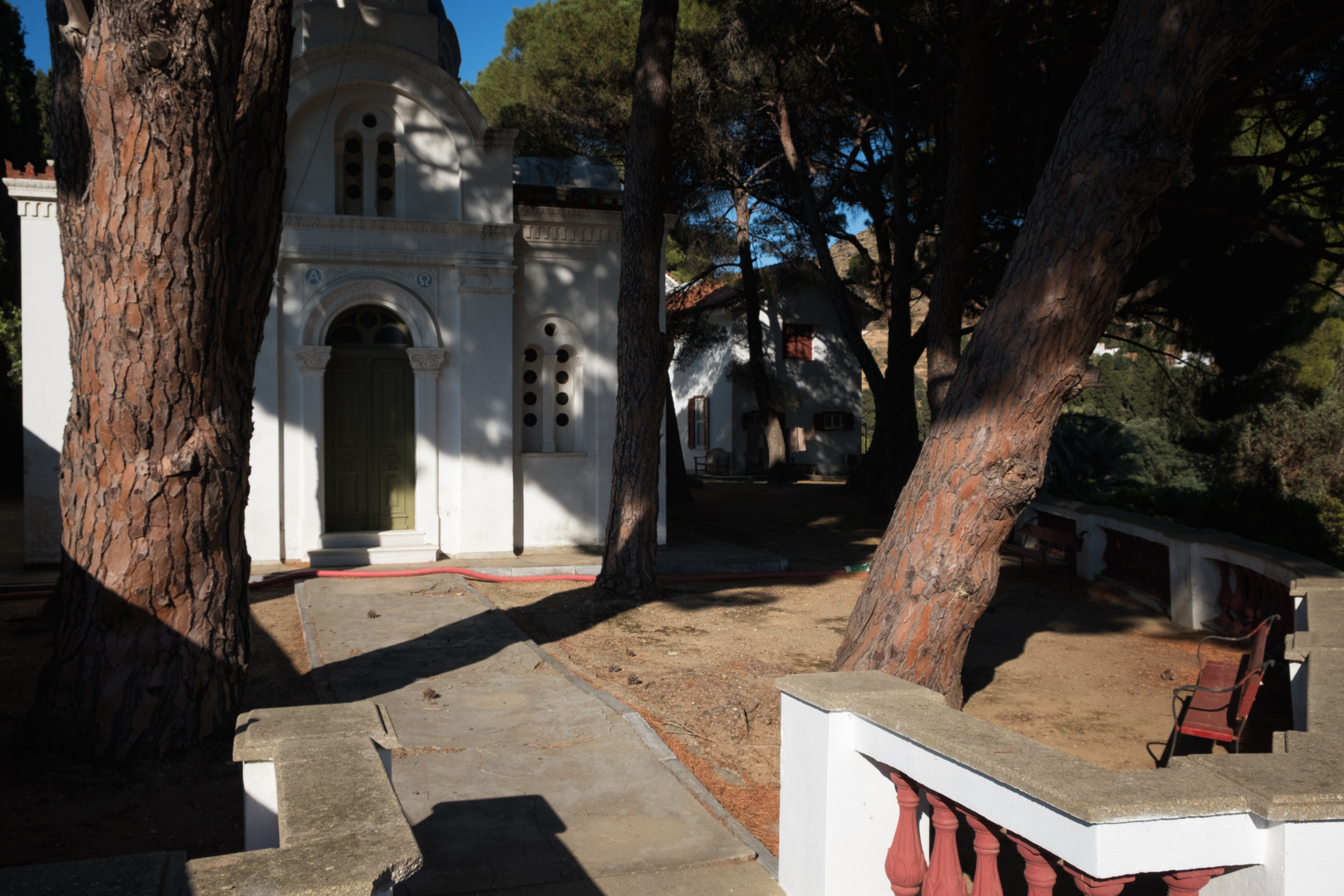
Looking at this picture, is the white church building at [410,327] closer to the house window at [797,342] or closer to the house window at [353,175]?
the house window at [353,175]

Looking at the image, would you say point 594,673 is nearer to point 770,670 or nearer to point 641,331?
point 770,670

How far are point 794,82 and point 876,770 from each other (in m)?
17.2

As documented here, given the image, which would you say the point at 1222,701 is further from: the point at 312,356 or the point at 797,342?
the point at 797,342

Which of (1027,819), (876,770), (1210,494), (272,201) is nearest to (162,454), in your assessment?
(272,201)

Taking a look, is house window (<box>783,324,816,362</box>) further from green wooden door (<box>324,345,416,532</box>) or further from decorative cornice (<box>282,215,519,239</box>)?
green wooden door (<box>324,345,416,532</box>)

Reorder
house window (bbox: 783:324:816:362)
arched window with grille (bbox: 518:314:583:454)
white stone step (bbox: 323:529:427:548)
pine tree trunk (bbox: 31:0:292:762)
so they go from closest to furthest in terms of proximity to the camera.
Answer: pine tree trunk (bbox: 31:0:292:762), white stone step (bbox: 323:529:427:548), arched window with grille (bbox: 518:314:583:454), house window (bbox: 783:324:816:362)

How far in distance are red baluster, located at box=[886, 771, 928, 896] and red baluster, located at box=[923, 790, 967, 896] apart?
0.54 ft

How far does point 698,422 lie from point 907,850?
3233 cm

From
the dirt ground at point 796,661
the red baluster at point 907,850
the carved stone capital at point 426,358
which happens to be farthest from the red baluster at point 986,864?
the carved stone capital at point 426,358

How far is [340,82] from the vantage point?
39.5 ft

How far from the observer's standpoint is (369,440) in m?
12.5

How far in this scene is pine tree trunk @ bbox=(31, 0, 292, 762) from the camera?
4.56m

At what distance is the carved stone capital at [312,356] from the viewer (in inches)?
467

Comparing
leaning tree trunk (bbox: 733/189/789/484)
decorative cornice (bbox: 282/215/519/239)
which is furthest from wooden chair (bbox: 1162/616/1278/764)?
leaning tree trunk (bbox: 733/189/789/484)
